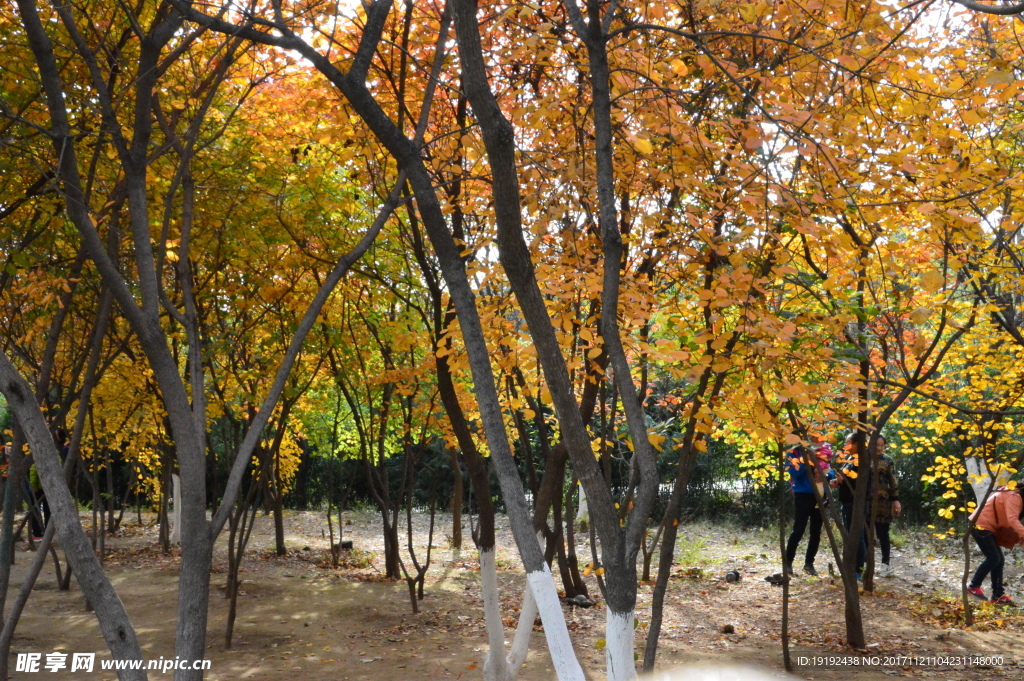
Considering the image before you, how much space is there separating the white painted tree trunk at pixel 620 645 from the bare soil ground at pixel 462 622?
2.95 m

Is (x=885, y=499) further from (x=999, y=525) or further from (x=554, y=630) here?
(x=554, y=630)

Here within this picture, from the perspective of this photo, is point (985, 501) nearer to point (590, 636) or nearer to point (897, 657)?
point (897, 657)

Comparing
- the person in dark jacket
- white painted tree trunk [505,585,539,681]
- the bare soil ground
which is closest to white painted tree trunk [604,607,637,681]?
white painted tree trunk [505,585,539,681]

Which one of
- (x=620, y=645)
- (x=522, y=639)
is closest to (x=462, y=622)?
(x=522, y=639)

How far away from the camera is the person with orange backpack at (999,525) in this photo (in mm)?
7426

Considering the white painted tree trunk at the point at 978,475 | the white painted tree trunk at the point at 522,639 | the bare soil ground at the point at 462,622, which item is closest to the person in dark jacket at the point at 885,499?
the bare soil ground at the point at 462,622

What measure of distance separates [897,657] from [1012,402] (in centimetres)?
217

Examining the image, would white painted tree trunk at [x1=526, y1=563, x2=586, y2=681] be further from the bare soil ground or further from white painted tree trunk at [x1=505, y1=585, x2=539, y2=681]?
the bare soil ground

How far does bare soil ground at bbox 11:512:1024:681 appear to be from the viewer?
238 inches

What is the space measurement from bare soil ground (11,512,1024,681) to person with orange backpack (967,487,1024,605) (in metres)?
0.48

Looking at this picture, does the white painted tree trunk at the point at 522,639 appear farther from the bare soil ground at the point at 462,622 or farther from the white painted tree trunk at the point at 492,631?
the bare soil ground at the point at 462,622

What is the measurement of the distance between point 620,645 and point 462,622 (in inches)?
197

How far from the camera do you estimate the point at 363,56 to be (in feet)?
11.2

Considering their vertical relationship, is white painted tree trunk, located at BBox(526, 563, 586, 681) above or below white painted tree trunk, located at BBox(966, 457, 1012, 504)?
below
